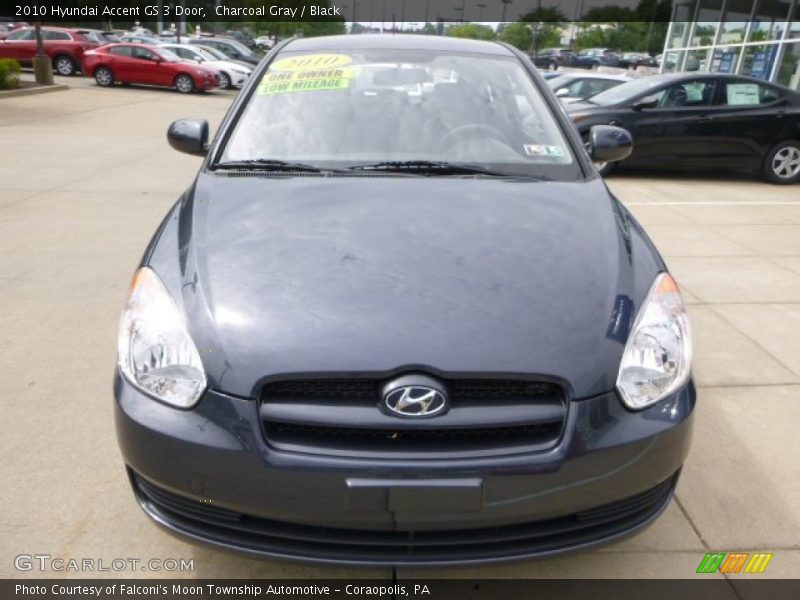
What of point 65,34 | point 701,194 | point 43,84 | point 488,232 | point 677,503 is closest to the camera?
point 488,232

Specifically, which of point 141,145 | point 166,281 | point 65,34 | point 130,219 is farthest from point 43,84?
point 166,281

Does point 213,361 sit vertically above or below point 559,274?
below

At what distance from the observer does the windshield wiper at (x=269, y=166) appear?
2857mm

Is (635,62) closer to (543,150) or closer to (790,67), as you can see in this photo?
(790,67)

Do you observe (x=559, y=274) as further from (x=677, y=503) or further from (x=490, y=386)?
(x=677, y=503)

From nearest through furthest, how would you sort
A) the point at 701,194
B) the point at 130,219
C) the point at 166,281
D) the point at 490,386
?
the point at 490,386 → the point at 166,281 → the point at 130,219 → the point at 701,194

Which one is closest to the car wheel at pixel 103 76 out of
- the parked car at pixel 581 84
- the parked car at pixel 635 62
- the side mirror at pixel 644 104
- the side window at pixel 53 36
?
the side window at pixel 53 36

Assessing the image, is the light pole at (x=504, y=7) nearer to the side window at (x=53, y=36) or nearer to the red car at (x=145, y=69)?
the side window at (x=53, y=36)

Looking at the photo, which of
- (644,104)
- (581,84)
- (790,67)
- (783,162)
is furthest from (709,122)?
(790,67)

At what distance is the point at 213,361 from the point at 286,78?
1862mm

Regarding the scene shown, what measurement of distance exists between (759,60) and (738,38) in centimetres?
177

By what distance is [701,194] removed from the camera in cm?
866

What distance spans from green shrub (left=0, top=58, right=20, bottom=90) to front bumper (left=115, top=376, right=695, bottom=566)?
54.9ft

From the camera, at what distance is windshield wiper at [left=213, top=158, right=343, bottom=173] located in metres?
2.86
